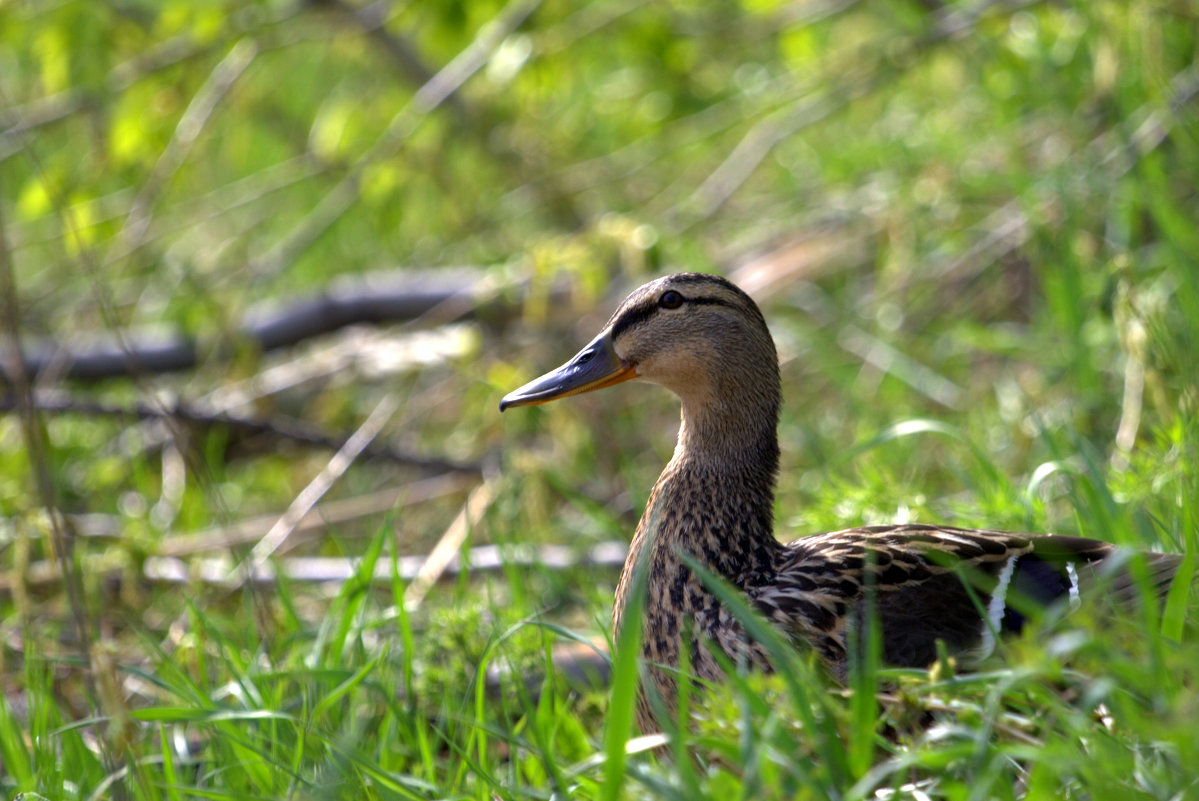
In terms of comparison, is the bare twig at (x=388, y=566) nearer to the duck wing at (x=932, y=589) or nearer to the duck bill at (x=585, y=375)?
the duck bill at (x=585, y=375)

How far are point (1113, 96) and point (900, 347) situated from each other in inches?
48.6

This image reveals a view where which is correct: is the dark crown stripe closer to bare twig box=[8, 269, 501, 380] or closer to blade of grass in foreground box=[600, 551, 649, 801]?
blade of grass in foreground box=[600, 551, 649, 801]

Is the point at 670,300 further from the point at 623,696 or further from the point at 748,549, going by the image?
the point at 623,696

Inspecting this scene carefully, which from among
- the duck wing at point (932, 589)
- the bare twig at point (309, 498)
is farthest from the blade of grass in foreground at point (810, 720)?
the bare twig at point (309, 498)

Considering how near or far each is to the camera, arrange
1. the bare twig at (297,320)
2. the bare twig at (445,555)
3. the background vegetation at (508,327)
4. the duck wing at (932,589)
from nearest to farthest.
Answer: the duck wing at (932,589) < the background vegetation at (508,327) < the bare twig at (445,555) < the bare twig at (297,320)

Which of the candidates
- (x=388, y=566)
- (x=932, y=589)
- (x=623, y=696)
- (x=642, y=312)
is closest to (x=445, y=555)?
(x=388, y=566)

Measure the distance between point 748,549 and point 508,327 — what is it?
304cm

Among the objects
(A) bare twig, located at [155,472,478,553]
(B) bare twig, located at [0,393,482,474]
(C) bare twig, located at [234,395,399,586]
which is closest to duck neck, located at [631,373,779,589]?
(A) bare twig, located at [155,472,478,553]

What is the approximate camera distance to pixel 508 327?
5.64 metres

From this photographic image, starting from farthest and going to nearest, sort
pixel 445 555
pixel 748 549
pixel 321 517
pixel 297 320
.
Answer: pixel 297 320, pixel 321 517, pixel 445 555, pixel 748 549

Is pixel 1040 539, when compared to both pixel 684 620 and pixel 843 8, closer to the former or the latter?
pixel 684 620

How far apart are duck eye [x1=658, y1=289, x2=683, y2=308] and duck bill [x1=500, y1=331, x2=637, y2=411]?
161 mm

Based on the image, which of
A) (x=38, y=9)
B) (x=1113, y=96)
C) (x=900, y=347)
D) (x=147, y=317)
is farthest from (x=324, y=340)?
(x=1113, y=96)

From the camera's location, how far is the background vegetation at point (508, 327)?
274cm
